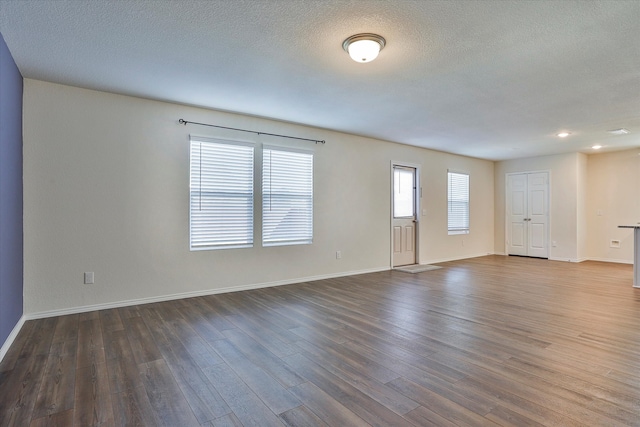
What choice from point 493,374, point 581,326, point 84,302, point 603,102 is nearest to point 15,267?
point 84,302

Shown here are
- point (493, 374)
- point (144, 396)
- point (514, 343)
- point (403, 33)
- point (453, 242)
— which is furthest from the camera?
point (453, 242)

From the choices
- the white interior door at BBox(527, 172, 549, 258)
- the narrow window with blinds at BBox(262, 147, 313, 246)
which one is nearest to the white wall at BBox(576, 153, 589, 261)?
the white interior door at BBox(527, 172, 549, 258)

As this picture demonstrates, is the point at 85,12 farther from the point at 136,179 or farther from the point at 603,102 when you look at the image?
the point at 603,102

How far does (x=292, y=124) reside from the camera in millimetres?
5277

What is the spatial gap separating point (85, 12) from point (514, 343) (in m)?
4.17

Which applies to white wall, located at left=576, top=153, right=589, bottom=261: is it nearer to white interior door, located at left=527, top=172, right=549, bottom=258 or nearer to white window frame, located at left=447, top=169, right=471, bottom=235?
white interior door, located at left=527, top=172, right=549, bottom=258

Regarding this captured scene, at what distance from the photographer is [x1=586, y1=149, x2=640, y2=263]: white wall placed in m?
7.17

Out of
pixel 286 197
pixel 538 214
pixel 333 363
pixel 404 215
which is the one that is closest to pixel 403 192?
pixel 404 215

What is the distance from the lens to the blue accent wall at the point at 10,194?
2.67m

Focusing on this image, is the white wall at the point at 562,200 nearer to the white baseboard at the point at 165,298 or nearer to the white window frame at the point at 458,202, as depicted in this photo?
the white window frame at the point at 458,202

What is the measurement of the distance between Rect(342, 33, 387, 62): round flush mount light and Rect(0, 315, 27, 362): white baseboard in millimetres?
3592

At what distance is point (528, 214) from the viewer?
8289mm

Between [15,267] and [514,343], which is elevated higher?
[15,267]

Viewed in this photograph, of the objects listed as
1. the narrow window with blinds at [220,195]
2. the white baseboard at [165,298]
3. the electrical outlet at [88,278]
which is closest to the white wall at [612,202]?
the white baseboard at [165,298]
